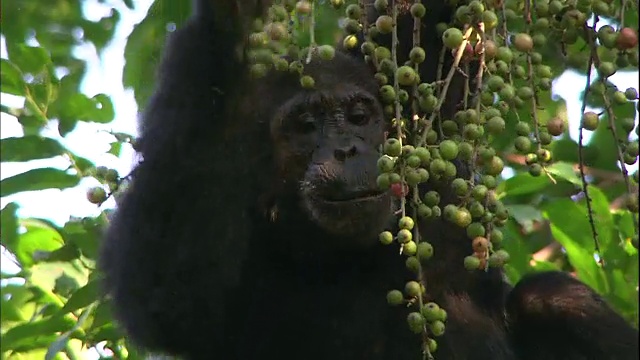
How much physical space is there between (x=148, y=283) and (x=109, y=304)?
1.23ft

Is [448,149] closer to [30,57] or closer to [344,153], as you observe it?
[344,153]

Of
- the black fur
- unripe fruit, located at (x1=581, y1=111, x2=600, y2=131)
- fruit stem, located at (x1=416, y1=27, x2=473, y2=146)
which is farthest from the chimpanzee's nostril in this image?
unripe fruit, located at (x1=581, y1=111, x2=600, y2=131)

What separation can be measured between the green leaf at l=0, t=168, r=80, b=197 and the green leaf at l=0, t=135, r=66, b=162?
0.23 feet

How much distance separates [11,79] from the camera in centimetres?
472

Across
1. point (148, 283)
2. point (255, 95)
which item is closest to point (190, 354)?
point (148, 283)

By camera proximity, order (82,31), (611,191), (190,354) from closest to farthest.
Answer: (190,354) → (82,31) → (611,191)

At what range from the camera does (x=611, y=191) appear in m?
5.58

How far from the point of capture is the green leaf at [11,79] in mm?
4699

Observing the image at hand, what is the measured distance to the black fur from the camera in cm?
368

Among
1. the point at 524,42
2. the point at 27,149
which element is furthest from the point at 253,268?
the point at 524,42

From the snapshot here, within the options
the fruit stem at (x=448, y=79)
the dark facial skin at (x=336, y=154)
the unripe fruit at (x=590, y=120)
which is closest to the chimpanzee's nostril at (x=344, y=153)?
the dark facial skin at (x=336, y=154)

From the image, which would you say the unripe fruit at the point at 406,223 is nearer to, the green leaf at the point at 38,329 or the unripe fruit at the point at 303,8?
the unripe fruit at the point at 303,8

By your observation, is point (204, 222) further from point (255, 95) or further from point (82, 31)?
point (82, 31)

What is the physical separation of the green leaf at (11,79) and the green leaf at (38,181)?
0.42 m
